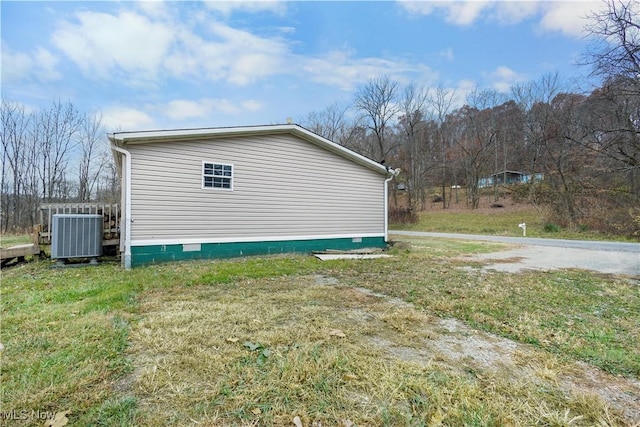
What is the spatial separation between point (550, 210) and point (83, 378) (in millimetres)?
23903

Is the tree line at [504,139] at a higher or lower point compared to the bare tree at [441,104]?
lower

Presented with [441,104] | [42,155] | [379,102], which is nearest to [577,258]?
[379,102]

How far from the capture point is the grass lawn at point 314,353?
1846 millimetres

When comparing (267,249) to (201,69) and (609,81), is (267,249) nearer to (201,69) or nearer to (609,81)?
Result: (201,69)

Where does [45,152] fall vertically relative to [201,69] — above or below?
below

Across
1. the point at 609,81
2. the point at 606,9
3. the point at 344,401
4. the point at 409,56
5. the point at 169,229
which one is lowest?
the point at 344,401

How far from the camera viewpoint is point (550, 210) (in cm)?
1953

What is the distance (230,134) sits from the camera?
7.93 metres

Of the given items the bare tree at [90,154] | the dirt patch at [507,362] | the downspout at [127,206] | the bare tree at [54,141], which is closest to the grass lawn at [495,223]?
the dirt patch at [507,362]

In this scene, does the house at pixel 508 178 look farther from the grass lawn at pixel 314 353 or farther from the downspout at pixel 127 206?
the downspout at pixel 127 206

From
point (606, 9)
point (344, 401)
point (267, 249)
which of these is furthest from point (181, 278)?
point (606, 9)

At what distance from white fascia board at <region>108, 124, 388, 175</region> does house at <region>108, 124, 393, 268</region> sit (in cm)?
2

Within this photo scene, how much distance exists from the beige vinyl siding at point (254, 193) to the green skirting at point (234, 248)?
21 cm

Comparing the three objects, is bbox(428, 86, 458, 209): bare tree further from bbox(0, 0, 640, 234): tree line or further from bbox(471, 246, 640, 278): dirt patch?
bbox(471, 246, 640, 278): dirt patch
